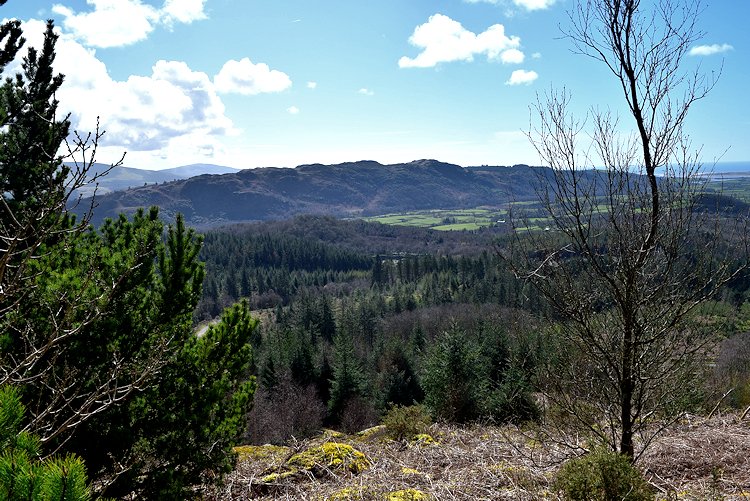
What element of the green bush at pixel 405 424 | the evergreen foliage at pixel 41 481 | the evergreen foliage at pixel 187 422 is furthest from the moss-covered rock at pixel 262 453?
the evergreen foliage at pixel 41 481

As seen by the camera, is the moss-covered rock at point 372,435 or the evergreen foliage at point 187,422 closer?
the evergreen foliage at point 187,422

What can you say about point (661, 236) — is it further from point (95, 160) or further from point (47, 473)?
point (95, 160)

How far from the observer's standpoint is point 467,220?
622 ft

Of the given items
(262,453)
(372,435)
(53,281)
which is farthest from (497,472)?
(372,435)

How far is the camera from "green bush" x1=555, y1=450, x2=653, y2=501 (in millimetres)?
3713

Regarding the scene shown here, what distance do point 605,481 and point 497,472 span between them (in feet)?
6.60

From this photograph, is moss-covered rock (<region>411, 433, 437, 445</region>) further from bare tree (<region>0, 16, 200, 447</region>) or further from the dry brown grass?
bare tree (<region>0, 16, 200, 447</region>)

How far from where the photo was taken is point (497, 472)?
18.1 ft

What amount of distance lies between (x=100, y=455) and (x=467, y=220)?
7464 inches

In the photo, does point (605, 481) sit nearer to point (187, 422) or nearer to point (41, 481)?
point (41, 481)

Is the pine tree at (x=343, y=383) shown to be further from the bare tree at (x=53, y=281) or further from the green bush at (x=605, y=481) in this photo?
the green bush at (x=605, y=481)

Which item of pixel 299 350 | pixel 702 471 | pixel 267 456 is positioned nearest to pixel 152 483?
pixel 267 456

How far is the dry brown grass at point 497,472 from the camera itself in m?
4.85

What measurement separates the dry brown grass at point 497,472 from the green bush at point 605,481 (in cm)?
64
